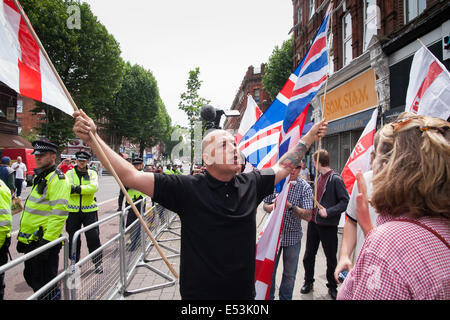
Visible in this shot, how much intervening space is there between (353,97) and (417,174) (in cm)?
1396

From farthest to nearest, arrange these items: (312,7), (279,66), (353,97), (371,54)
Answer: (279,66) → (312,7) → (353,97) → (371,54)

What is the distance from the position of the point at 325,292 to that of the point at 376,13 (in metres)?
11.9

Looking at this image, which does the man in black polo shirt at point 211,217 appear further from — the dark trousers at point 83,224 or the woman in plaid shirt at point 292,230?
the dark trousers at point 83,224

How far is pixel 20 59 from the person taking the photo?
171 cm

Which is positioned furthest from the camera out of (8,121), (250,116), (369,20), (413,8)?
(8,121)

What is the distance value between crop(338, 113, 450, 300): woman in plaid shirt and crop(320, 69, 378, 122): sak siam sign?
39.8ft

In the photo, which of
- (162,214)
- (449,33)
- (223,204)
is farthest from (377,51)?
(223,204)

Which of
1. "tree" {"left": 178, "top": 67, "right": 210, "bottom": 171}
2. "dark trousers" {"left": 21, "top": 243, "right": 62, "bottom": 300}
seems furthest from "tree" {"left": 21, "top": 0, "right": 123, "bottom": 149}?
"dark trousers" {"left": 21, "top": 243, "right": 62, "bottom": 300}

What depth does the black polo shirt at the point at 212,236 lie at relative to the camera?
1.67 metres

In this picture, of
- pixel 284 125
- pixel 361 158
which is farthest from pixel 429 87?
pixel 284 125

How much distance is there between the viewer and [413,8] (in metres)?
9.59

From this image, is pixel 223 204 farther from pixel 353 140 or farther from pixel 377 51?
pixel 353 140

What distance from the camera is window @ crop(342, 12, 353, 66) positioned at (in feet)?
45.7

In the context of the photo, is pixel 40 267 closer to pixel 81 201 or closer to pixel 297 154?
pixel 81 201
